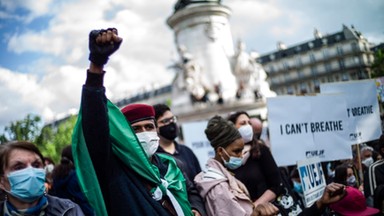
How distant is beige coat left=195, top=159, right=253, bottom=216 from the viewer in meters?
2.84

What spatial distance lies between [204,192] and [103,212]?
102 centimetres

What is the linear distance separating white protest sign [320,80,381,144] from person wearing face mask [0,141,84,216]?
426 centimetres

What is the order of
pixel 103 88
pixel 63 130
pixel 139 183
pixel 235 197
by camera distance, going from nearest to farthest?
pixel 103 88
pixel 139 183
pixel 235 197
pixel 63 130

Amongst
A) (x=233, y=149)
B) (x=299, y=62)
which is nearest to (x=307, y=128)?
(x=233, y=149)

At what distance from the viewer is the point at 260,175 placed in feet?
12.4

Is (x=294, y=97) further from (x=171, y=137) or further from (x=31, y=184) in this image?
(x=31, y=184)

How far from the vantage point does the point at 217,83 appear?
85.6ft

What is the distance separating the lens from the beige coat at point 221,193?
2.84 metres

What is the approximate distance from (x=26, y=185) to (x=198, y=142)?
264 inches

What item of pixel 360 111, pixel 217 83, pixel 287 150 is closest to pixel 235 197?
pixel 287 150

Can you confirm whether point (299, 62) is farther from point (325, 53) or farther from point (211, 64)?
point (211, 64)

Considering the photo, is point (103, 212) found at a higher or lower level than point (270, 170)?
higher

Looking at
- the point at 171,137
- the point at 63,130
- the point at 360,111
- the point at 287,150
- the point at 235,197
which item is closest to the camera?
the point at 235,197

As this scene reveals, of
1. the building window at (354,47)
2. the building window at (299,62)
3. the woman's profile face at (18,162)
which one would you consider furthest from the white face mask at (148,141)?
the building window at (299,62)
